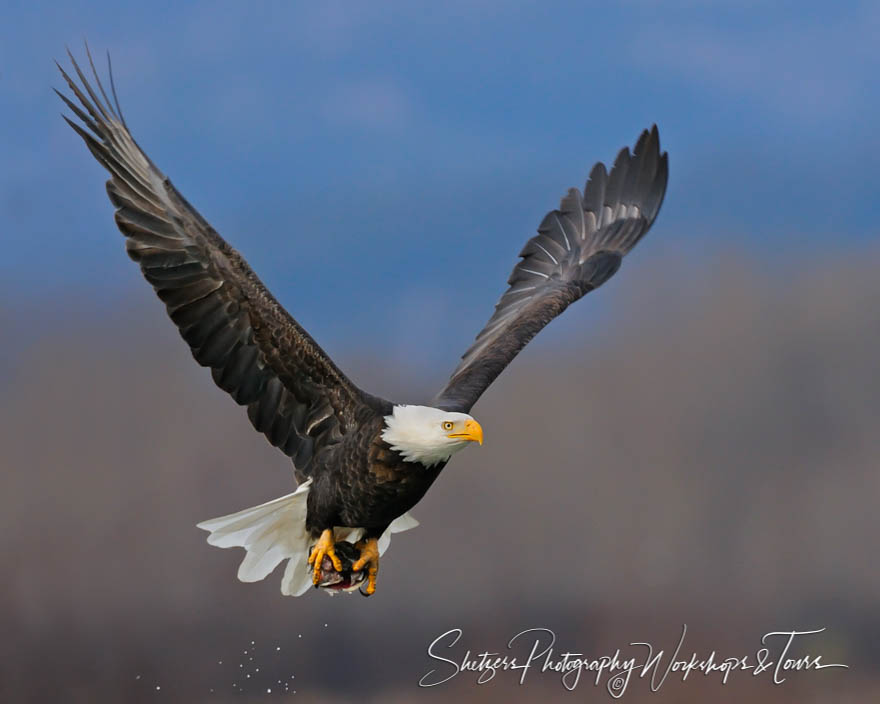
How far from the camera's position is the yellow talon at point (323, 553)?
8203 millimetres

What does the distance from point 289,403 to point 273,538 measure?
3.31 ft

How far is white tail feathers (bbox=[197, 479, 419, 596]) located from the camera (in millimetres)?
8578

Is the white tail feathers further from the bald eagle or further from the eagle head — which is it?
the eagle head

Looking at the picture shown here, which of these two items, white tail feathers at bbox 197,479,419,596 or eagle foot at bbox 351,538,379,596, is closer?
eagle foot at bbox 351,538,379,596

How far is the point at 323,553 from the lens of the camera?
8211 mm

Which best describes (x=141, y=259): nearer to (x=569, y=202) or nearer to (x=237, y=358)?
(x=237, y=358)

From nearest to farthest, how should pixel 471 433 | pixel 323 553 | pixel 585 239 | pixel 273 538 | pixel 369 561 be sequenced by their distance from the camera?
pixel 471 433 → pixel 323 553 → pixel 369 561 → pixel 273 538 → pixel 585 239

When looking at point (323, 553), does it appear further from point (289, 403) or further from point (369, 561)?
point (289, 403)

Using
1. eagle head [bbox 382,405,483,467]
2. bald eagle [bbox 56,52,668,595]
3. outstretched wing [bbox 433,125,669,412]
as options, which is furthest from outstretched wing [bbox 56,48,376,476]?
outstretched wing [bbox 433,125,669,412]

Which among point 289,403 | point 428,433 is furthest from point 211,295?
point 428,433

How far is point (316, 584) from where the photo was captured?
8328 mm

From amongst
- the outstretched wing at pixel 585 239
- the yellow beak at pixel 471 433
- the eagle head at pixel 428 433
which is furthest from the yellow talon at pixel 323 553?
the outstretched wing at pixel 585 239

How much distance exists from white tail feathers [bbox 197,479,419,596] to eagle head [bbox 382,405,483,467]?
109 cm

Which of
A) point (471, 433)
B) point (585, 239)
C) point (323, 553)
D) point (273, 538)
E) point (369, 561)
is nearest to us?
point (471, 433)
